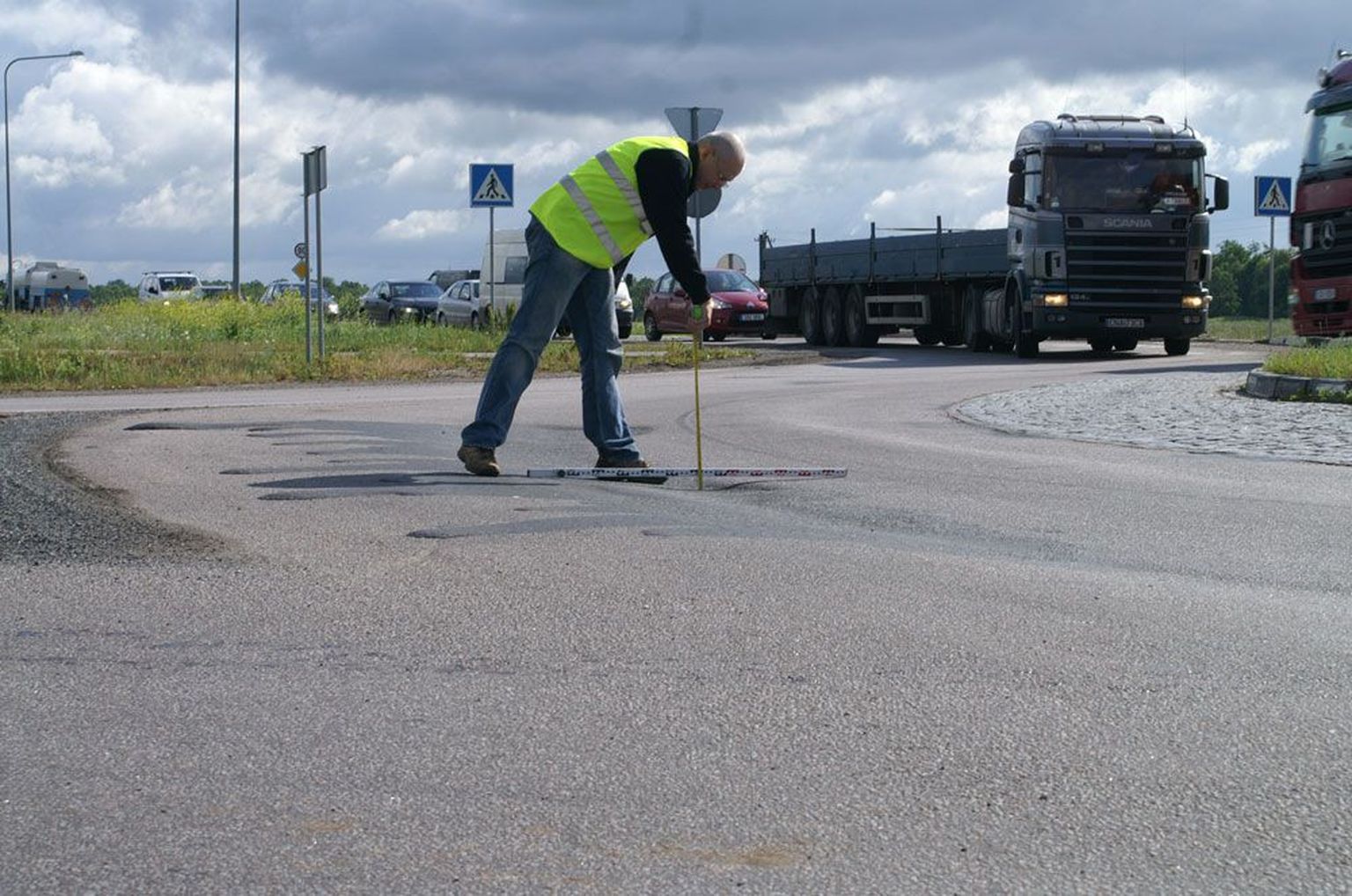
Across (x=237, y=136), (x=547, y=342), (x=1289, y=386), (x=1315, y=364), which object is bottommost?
(x=1289, y=386)

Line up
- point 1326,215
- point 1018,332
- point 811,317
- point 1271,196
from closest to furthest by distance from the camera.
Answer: point 1326,215 → point 1018,332 → point 1271,196 → point 811,317

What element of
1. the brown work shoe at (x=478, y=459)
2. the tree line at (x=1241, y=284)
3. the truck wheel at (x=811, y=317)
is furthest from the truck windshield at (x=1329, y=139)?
the tree line at (x=1241, y=284)

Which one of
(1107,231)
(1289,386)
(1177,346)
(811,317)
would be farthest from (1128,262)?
(811,317)

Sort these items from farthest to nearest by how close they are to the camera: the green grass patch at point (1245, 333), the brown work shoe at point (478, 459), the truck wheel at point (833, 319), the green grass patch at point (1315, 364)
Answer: the green grass patch at point (1245, 333) < the truck wheel at point (833, 319) < the green grass patch at point (1315, 364) < the brown work shoe at point (478, 459)

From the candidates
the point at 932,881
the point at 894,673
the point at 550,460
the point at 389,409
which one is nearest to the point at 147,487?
the point at 550,460

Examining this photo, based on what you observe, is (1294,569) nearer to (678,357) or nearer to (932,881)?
(932,881)

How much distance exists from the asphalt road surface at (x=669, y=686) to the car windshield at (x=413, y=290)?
142 feet

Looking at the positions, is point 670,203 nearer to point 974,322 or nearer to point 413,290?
point 974,322

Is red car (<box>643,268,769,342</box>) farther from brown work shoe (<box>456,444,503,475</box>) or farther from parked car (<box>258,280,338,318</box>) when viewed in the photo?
brown work shoe (<box>456,444,503,475</box>)

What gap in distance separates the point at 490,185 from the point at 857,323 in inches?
412

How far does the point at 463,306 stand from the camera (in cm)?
4675

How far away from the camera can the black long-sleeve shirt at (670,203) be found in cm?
962

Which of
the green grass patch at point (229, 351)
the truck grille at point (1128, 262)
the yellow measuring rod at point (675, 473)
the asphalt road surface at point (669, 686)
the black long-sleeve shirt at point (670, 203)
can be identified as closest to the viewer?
the asphalt road surface at point (669, 686)

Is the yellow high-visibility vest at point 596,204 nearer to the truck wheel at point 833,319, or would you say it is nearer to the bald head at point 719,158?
the bald head at point 719,158
